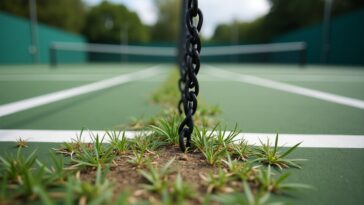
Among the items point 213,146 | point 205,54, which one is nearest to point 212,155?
point 213,146

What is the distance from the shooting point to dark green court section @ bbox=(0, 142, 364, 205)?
1231mm

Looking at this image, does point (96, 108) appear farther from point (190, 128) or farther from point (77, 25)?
point (77, 25)

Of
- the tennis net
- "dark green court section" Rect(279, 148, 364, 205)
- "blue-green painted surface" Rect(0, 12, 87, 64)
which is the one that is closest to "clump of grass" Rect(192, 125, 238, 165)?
"dark green court section" Rect(279, 148, 364, 205)

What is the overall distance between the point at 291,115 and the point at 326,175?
158 centimetres

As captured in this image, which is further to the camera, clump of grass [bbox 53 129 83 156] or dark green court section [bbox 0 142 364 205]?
clump of grass [bbox 53 129 83 156]

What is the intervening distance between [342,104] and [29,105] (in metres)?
3.79

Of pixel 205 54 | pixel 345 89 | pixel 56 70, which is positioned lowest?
pixel 345 89

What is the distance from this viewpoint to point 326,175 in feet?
4.83

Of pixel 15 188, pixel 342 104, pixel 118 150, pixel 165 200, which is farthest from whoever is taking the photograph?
pixel 342 104

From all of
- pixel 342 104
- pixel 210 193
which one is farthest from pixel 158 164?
pixel 342 104

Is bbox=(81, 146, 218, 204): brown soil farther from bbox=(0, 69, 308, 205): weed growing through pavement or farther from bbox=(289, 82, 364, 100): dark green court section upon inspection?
bbox=(289, 82, 364, 100): dark green court section

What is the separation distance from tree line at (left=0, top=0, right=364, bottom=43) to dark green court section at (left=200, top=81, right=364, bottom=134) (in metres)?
24.8

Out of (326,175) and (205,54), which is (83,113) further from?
(205,54)

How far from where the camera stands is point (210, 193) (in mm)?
1237
